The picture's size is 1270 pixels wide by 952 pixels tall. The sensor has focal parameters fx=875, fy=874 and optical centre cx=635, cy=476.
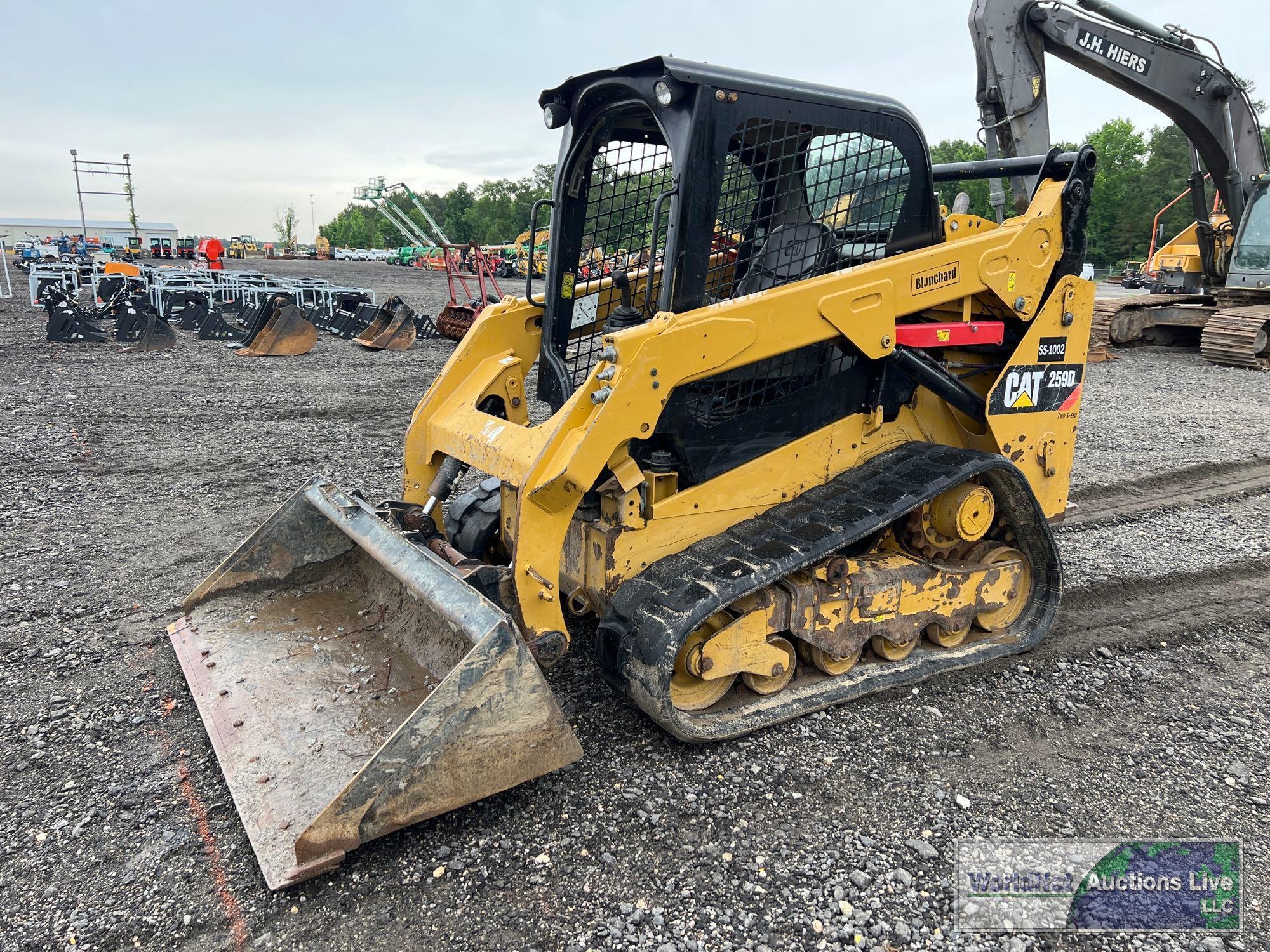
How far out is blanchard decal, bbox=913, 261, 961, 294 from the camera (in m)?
3.55

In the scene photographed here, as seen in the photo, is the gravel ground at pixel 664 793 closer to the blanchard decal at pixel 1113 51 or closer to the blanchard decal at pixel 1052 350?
the blanchard decal at pixel 1052 350

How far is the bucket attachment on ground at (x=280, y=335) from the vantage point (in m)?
13.4

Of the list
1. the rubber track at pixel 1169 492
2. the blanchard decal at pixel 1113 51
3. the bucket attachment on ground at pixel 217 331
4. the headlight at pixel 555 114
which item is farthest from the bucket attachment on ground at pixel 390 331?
the headlight at pixel 555 114

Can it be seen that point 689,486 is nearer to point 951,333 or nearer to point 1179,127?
point 951,333

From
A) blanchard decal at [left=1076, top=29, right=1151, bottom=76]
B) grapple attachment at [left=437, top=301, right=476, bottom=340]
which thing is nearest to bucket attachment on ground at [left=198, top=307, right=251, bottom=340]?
grapple attachment at [left=437, top=301, right=476, bottom=340]

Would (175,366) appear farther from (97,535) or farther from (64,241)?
(64,241)

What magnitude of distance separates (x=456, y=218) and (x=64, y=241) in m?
41.0

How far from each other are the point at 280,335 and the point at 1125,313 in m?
13.4

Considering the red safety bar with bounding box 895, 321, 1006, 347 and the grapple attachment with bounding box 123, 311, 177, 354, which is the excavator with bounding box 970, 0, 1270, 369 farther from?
the grapple attachment with bounding box 123, 311, 177, 354

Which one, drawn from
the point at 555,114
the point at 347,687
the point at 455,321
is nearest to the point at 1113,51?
the point at 555,114

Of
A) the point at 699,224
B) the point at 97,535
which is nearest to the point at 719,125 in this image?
the point at 699,224

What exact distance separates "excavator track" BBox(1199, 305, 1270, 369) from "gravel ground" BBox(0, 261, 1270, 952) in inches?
334

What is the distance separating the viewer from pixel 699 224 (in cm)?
319

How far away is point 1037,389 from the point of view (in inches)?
161
